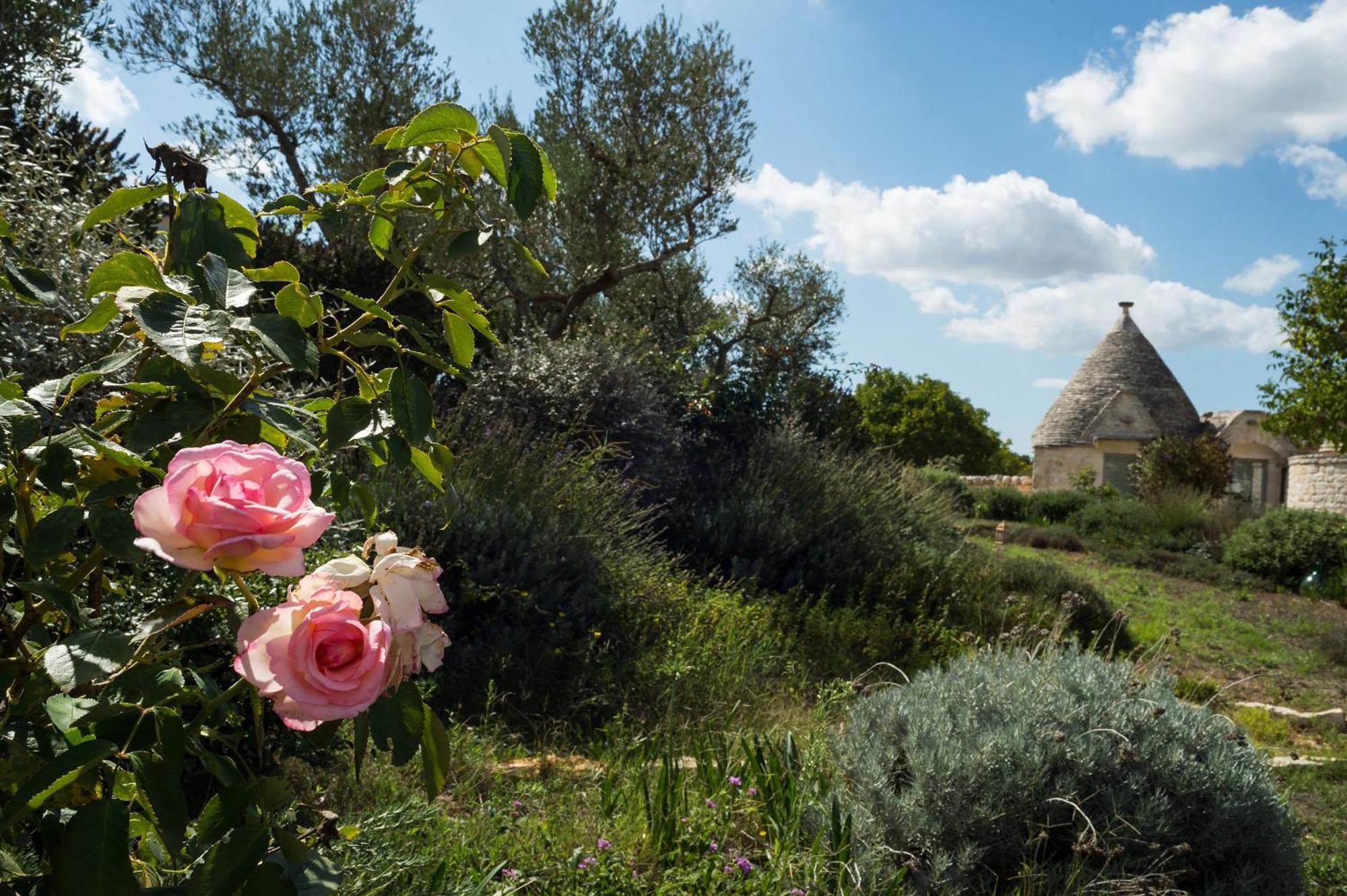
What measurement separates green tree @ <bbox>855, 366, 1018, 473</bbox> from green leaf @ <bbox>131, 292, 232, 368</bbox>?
36227 mm

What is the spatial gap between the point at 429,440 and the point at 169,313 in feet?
1.32

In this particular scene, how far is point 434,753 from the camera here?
134 cm

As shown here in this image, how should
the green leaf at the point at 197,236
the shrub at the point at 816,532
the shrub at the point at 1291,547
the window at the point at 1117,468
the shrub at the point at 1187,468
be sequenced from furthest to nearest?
1. the window at the point at 1117,468
2. the shrub at the point at 1187,468
3. the shrub at the point at 1291,547
4. the shrub at the point at 816,532
5. the green leaf at the point at 197,236

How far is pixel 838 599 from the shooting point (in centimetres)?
753

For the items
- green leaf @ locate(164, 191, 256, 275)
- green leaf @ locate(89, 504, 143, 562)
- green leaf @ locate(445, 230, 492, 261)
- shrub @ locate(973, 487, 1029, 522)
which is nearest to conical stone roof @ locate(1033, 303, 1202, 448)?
shrub @ locate(973, 487, 1029, 522)

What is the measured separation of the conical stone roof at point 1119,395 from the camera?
88.1 feet

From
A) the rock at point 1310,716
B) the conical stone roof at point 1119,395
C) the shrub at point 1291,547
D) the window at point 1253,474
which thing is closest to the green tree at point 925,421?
the conical stone roof at point 1119,395

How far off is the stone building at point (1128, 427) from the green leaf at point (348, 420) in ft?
87.7

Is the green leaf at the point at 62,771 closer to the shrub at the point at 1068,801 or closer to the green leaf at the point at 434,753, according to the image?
the green leaf at the point at 434,753

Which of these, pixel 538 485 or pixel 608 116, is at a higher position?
pixel 608 116

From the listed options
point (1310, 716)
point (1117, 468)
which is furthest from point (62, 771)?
point (1117, 468)

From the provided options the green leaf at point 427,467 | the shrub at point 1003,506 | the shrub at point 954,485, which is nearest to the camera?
the green leaf at point 427,467

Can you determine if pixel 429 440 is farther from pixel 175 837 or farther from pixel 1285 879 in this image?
pixel 1285 879

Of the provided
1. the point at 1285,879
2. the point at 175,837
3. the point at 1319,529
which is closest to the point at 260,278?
the point at 175,837
